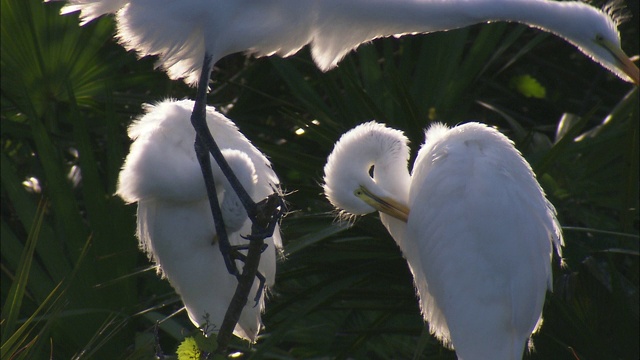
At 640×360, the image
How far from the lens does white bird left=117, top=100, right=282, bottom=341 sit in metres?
2.67

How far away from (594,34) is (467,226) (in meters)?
0.65

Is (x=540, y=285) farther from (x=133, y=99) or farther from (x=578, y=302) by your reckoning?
(x=133, y=99)

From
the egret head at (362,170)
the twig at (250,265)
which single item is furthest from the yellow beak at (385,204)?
the twig at (250,265)

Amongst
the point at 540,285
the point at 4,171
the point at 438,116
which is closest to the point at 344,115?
the point at 438,116

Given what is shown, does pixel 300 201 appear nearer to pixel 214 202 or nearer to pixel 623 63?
pixel 214 202

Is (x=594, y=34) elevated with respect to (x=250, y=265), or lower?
elevated

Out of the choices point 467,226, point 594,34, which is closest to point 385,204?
point 467,226

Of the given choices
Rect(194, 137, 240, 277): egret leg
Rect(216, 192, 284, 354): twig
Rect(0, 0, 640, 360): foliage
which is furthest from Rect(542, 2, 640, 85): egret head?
Rect(194, 137, 240, 277): egret leg

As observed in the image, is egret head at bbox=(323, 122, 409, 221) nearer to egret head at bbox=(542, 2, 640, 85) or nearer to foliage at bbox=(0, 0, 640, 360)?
foliage at bbox=(0, 0, 640, 360)

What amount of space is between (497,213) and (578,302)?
1.17ft

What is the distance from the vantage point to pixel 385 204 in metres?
2.69

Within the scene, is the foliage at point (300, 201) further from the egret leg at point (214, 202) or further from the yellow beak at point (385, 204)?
the egret leg at point (214, 202)

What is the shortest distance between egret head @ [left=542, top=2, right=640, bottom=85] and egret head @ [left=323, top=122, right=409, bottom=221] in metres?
0.64

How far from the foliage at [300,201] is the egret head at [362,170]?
7 cm
